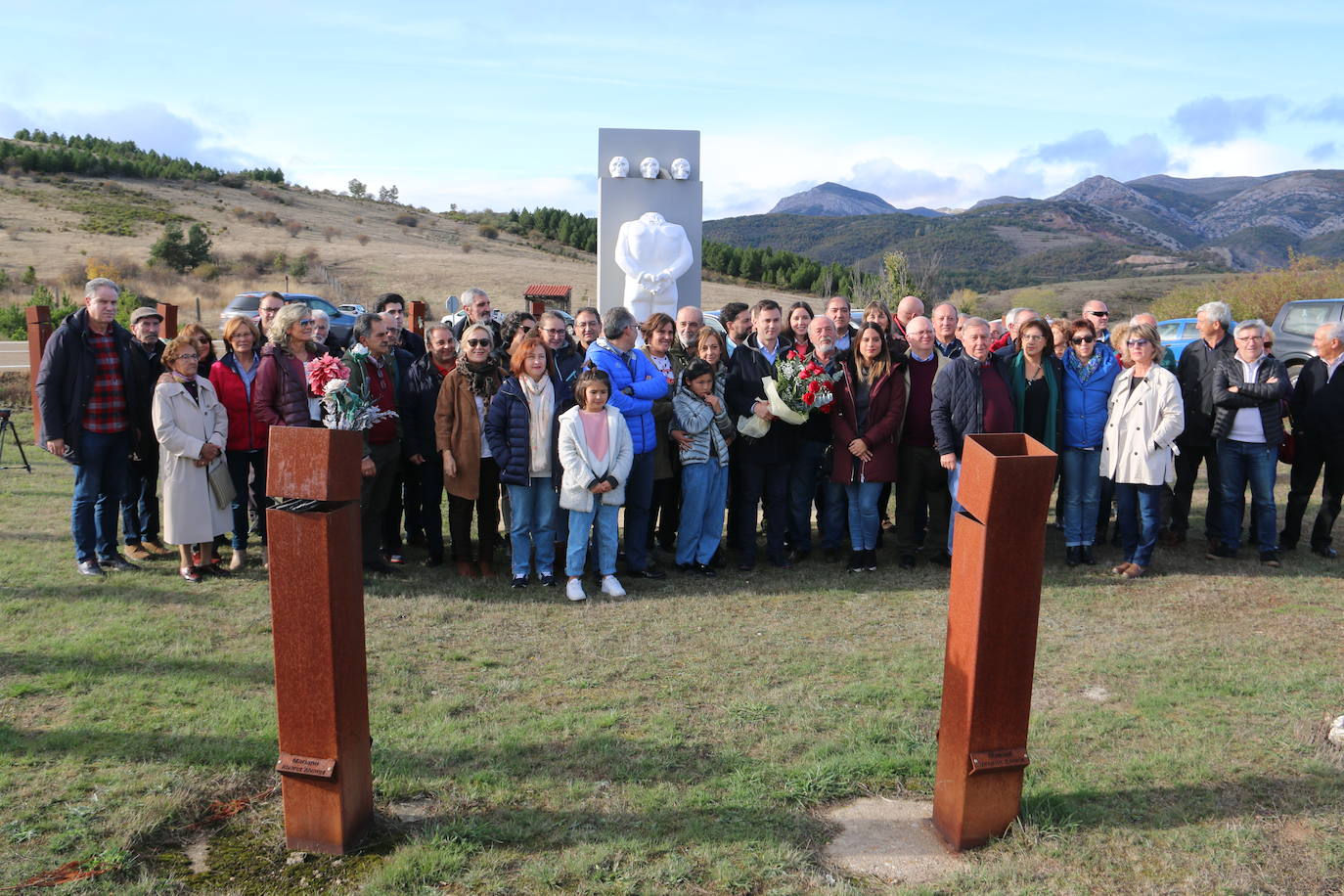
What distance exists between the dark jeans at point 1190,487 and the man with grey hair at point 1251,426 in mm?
150

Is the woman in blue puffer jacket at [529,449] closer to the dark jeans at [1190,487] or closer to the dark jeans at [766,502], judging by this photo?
the dark jeans at [766,502]

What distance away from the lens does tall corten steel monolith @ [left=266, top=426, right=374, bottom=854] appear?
3.04 m

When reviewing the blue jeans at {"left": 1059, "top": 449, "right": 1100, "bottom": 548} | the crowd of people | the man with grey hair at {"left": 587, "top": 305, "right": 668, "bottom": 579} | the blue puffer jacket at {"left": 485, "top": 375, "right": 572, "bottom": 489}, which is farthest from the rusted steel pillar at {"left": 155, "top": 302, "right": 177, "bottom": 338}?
the blue jeans at {"left": 1059, "top": 449, "right": 1100, "bottom": 548}

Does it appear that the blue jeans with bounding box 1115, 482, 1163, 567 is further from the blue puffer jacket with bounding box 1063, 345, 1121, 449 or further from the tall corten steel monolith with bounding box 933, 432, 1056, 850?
the tall corten steel monolith with bounding box 933, 432, 1056, 850

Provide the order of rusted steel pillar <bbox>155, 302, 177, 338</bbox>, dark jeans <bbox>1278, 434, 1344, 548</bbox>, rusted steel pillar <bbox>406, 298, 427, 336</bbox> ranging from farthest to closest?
1. rusted steel pillar <bbox>406, 298, 427, 336</bbox>
2. rusted steel pillar <bbox>155, 302, 177, 338</bbox>
3. dark jeans <bbox>1278, 434, 1344, 548</bbox>

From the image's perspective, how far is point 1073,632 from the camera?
218 inches

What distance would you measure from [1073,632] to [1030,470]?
289cm

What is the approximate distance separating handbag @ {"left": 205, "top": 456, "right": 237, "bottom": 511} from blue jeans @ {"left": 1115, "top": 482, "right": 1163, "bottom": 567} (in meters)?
6.24

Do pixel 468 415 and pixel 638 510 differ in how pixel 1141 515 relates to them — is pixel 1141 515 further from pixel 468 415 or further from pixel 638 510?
pixel 468 415

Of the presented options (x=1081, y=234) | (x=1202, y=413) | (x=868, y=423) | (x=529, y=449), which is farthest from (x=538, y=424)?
(x=1081, y=234)

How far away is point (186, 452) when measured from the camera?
6191 millimetres

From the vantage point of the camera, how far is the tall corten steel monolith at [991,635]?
3.09 m

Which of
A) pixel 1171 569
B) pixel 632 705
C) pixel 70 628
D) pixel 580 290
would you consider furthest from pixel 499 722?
pixel 580 290

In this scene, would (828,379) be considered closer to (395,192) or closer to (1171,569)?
(1171,569)
